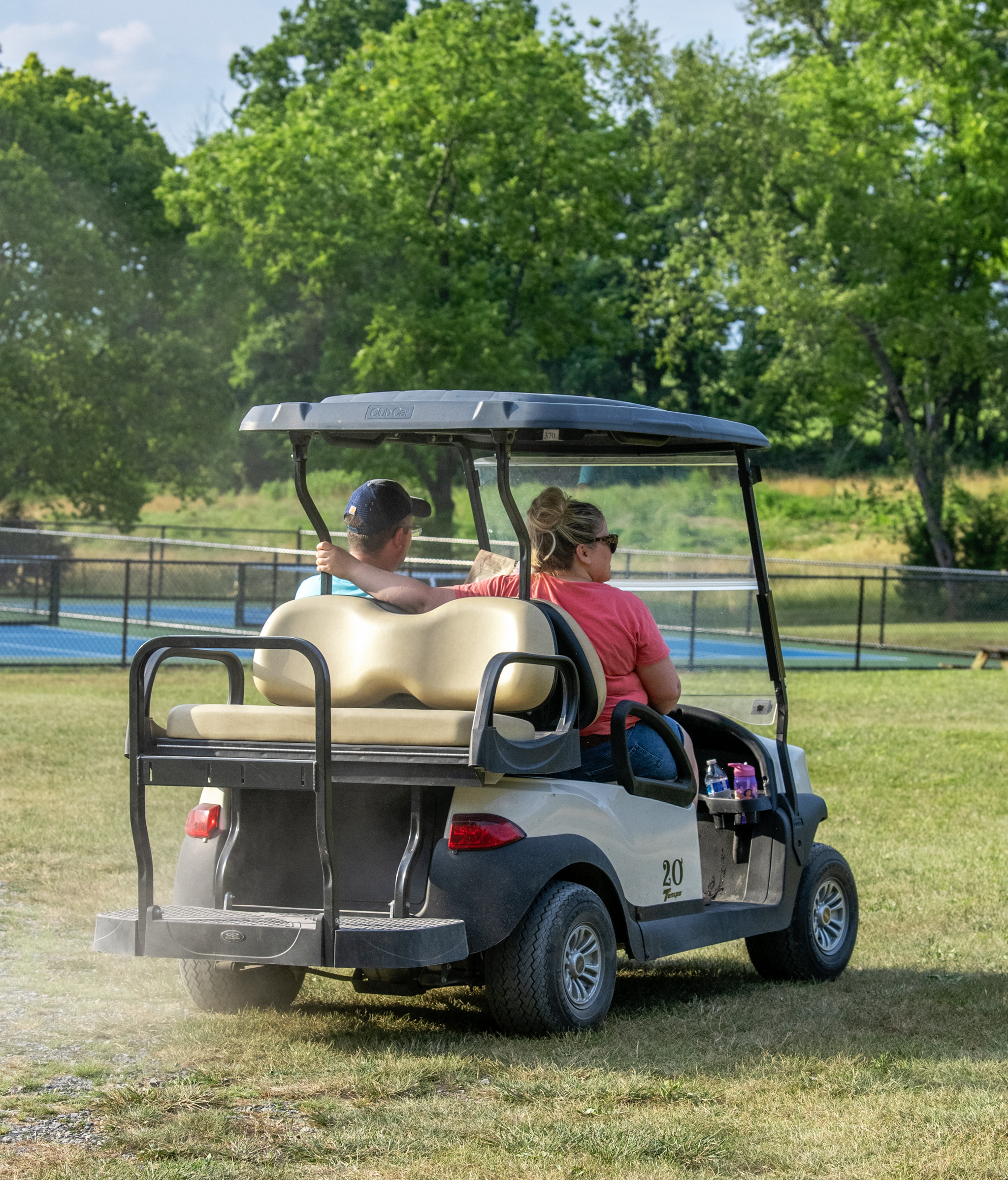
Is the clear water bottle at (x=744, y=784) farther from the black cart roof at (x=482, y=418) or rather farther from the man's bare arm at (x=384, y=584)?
the man's bare arm at (x=384, y=584)

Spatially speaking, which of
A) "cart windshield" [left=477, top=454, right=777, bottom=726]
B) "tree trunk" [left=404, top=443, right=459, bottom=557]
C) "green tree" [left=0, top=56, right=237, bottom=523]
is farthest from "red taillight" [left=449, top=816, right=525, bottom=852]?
"green tree" [left=0, top=56, right=237, bottom=523]

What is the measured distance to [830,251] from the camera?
32.8 m

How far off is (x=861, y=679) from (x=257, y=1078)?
1601 cm

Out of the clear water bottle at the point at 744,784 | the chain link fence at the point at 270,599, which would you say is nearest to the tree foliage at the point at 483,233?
the chain link fence at the point at 270,599

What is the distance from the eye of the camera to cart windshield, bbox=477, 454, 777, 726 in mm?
6059

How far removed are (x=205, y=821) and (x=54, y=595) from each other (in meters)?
18.2

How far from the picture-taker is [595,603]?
5.30 meters

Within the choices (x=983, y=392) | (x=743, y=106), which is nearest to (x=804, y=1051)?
(x=743, y=106)

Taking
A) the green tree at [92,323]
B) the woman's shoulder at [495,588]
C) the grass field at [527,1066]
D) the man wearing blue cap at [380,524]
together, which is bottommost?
the grass field at [527,1066]

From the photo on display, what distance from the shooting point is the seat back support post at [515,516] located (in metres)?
4.92

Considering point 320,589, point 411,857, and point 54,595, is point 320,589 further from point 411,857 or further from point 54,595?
point 54,595

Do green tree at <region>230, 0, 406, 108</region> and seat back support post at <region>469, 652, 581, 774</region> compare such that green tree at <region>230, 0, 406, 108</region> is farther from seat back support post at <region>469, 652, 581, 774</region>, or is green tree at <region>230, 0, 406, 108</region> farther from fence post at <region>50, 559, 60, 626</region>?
seat back support post at <region>469, 652, 581, 774</region>

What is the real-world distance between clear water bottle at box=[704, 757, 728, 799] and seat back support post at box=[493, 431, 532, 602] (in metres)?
1.17

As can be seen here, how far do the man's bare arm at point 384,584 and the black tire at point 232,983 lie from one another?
1.25 m
